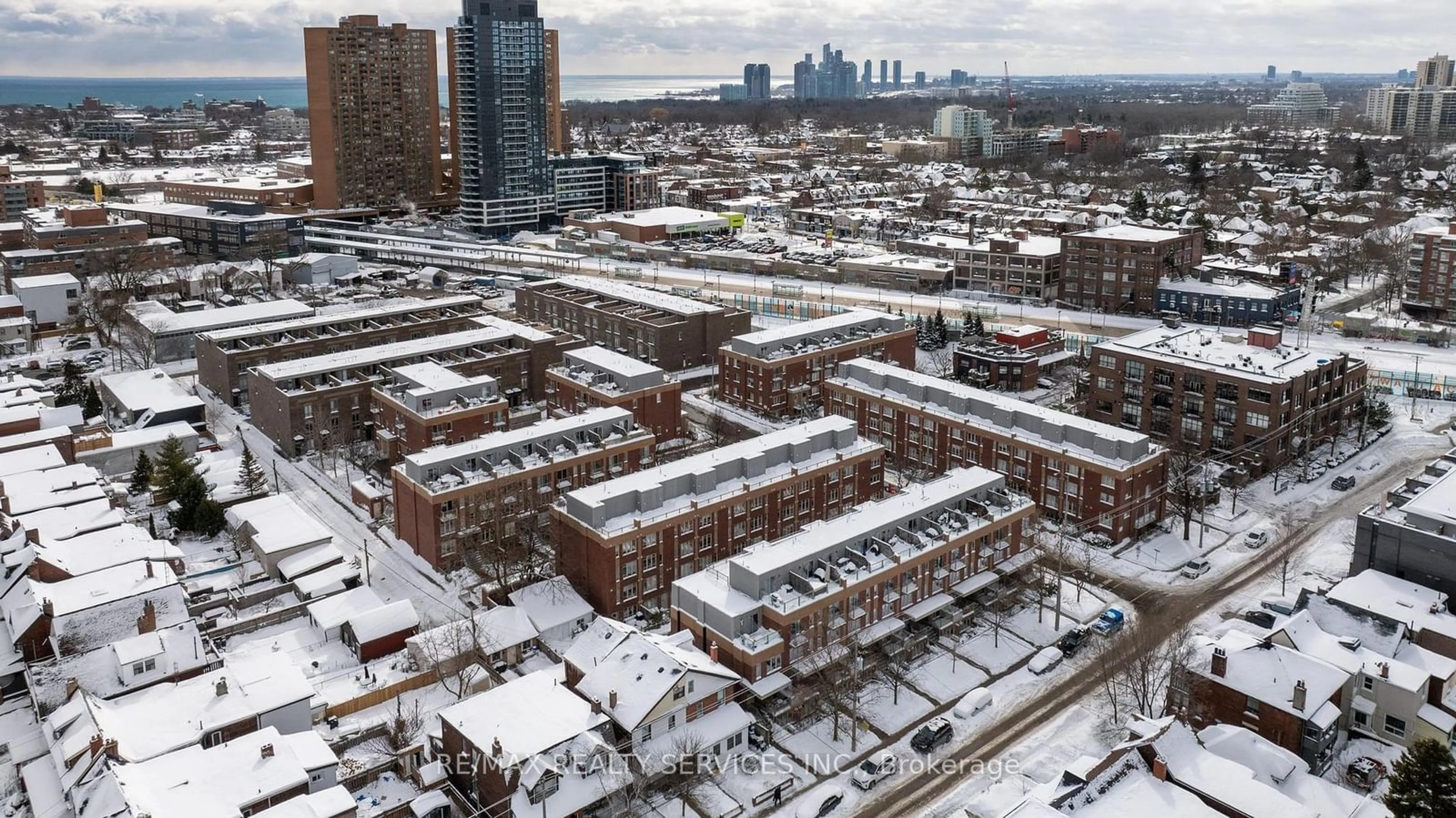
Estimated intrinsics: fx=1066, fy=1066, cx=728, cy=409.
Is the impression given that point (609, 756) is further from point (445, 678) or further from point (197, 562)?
point (197, 562)

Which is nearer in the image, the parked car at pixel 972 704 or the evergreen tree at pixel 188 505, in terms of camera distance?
the parked car at pixel 972 704

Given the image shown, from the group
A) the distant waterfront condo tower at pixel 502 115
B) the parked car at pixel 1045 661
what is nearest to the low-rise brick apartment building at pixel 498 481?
the parked car at pixel 1045 661

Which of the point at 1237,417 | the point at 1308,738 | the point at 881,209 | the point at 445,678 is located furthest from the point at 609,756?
the point at 881,209

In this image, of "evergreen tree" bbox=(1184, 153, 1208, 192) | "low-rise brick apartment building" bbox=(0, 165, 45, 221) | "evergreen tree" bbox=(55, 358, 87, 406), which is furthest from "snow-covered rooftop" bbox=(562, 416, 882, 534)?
"evergreen tree" bbox=(1184, 153, 1208, 192)

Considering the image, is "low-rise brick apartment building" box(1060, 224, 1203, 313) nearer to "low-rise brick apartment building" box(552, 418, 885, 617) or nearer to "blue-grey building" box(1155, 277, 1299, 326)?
"blue-grey building" box(1155, 277, 1299, 326)

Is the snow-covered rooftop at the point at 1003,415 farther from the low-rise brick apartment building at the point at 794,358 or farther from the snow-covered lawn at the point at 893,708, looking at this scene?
the snow-covered lawn at the point at 893,708
